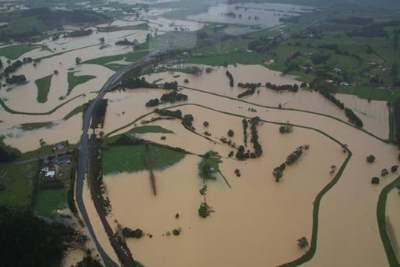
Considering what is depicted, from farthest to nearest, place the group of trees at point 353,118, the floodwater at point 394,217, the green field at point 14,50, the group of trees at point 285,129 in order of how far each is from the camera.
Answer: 1. the green field at point 14,50
2. the group of trees at point 353,118
3. the group of trees at point 285,129
4. the floodwater at point 394,217

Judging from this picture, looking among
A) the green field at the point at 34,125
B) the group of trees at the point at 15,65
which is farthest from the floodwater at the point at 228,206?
the group of trees at the point at 15,65

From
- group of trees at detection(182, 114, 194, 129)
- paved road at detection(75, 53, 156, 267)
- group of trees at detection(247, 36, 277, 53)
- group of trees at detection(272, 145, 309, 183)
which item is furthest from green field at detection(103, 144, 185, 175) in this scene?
group of trees at detection(247, 36, 277, 53)

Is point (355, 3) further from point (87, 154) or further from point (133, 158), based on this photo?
point (87, 154)

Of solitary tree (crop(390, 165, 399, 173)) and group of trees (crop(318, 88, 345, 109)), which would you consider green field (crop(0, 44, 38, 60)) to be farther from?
solitary tree (crop(390, 165, 399, 173))

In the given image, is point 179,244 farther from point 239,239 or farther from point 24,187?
point 24,187

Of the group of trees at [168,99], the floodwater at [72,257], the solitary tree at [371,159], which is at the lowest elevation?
the floodwater at [72,257]

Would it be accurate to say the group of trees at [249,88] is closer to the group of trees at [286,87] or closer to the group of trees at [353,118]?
the group of trees at [286,87]

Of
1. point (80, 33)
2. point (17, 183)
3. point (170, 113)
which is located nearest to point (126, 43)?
point (80, 33)

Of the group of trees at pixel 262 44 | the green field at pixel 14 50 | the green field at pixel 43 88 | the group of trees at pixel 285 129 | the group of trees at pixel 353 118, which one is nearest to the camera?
the group of trees at pixel 285 129
